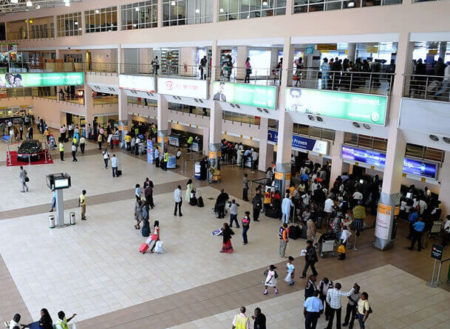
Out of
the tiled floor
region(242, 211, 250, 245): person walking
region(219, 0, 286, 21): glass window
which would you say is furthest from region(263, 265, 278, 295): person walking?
region(219, 0, 286, 21): glass window

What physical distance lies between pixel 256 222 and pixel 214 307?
274 inches

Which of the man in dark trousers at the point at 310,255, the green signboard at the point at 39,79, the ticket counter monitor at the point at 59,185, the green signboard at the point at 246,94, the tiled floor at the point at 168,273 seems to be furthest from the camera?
the green signboard at the point at 39,79

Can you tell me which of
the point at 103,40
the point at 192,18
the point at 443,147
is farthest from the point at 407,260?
the point at 103,40

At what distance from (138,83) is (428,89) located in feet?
65.7

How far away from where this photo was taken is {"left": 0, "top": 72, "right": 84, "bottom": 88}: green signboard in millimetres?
30109

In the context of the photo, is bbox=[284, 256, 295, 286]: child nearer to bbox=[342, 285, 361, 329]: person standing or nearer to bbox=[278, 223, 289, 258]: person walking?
bbox=[278, 223, 289, 258]: person walking

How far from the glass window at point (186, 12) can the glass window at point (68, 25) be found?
13.6 metres

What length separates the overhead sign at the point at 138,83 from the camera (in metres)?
28.3

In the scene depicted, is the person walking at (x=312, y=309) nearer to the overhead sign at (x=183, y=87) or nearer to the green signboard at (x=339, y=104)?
the green signboard at (x=339, y=104)

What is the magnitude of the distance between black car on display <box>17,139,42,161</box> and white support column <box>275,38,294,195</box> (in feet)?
53.0

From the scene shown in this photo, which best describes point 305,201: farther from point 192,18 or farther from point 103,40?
point 103,40

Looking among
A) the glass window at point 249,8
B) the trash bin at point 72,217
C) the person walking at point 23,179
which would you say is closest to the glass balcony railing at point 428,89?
the glass window at point 249,8

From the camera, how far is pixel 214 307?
11.5 m

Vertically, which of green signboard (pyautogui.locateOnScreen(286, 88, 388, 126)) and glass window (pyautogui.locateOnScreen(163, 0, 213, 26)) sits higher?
glass window (pyautogui.locateOnScreen(163, 0, 213, 26))
